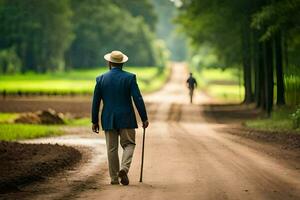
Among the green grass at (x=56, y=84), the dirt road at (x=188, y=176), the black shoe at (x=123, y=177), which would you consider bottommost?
the dirt road at (x=188, y=176)

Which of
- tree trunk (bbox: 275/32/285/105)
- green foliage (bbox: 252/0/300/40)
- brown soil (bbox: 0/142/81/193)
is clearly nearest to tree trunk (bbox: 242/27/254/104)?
tree trunk (bbox: 275/32/285/105)

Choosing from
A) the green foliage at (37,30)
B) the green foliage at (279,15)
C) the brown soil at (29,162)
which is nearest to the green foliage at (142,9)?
the green foliage at (37,30)

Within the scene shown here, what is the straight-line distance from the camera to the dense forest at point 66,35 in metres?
112

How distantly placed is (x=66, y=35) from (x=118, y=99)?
108m

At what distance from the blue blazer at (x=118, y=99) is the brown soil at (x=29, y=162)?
1.63 meters

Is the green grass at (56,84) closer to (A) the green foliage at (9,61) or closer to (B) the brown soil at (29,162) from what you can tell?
(A) the green foliage at (9,61)

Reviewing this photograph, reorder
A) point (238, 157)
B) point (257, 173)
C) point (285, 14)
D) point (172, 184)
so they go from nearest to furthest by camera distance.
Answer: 1. point (172, 184)
2. point (257, 173)
3. point (238, 157)
4. point (285, 14)

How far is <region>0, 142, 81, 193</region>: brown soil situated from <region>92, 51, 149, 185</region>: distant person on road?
142 cm

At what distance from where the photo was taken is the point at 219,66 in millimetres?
52812

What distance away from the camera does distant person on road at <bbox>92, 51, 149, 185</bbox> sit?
12.7m

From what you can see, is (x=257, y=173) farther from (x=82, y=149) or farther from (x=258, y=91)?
(x=258, y=91)

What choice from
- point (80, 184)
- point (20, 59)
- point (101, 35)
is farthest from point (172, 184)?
point (101, 35)

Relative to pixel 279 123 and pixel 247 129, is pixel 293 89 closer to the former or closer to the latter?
pixel 279 123

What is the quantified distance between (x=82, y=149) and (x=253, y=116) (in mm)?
21235
